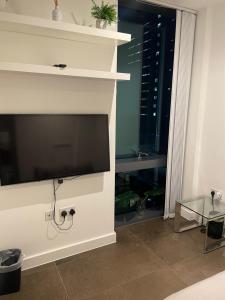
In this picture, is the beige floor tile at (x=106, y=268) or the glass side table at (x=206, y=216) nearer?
the beige floor tile at (x=106, y=268)

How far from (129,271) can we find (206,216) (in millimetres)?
993

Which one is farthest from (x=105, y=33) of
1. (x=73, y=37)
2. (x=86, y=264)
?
(x=86, y=264)

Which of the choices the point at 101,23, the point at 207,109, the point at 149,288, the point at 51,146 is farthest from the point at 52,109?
the point at 207,109

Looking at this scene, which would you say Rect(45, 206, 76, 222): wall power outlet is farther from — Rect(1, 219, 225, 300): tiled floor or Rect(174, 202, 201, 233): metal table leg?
Rect(174, 202, 201, 233): metal table leg

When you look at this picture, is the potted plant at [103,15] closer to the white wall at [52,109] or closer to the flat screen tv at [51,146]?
the white wall at [52,109]

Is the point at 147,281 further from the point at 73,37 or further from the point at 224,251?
the point at 73,37

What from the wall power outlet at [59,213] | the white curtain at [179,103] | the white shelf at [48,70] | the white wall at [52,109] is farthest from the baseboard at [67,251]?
the white shelf at [48,70]

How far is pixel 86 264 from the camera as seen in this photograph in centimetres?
236

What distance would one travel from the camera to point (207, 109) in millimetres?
2916

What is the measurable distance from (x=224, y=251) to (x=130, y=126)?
5.64 feet

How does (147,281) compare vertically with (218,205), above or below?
below

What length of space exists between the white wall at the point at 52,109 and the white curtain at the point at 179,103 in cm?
90

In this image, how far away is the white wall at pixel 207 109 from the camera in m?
2.73


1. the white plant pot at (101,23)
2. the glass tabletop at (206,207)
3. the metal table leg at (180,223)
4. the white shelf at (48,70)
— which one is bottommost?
the metal table leg at (180,223)
